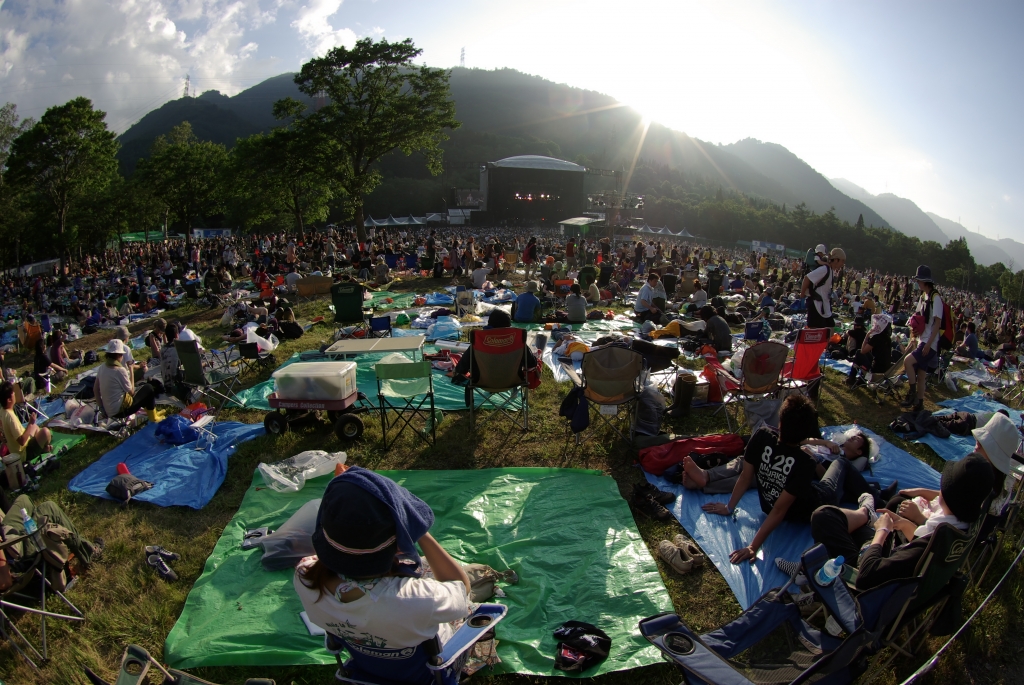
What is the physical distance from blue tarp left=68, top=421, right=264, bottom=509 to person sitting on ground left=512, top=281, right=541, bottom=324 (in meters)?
5.29

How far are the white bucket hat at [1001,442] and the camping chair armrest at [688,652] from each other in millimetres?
2013

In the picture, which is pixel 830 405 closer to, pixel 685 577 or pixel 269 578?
pixel 685 577

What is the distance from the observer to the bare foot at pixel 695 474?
13.0 ft

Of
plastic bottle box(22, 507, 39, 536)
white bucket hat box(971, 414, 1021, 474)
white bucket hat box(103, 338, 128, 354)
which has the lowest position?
plastic bottle box(22, 507, 39, 536)

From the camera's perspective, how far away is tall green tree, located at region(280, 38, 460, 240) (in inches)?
811

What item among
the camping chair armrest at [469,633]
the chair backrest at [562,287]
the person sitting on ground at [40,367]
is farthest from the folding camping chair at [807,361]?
the person sitting on ground at [40,367]

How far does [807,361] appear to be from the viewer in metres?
5.75

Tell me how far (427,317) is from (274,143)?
16480 mm

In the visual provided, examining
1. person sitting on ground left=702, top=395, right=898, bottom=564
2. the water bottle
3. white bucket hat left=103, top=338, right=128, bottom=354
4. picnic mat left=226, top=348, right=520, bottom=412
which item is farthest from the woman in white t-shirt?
white bucket hat left=103, top=338, right=128, bottom=354

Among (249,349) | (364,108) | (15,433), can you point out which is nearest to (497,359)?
(249,349)

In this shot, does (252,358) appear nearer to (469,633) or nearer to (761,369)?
(469,633)

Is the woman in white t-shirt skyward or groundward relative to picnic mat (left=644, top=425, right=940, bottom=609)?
skyward

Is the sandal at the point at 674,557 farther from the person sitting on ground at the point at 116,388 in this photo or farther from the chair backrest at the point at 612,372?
the person sitting on ground at the point at 116,388

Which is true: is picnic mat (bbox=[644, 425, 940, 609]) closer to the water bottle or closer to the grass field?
the grass field
